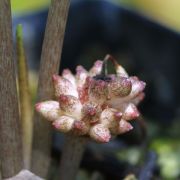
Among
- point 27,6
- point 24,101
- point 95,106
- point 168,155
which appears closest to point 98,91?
point 95,106

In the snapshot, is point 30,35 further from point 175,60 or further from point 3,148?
point 3,148

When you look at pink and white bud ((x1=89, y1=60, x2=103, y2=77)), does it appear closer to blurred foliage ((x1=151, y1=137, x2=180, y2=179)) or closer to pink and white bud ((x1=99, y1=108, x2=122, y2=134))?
pink and white bud ((x1=99, y1=108, x2=122, y2=134))

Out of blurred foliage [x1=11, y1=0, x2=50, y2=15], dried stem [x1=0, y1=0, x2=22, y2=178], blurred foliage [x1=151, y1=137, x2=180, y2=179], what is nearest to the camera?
dried stem [x1=0, y1=0, x2=22, y2=178]

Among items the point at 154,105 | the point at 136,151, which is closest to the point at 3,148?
the point at 136,151

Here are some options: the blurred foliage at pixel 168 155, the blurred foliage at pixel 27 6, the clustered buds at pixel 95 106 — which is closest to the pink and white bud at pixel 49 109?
the clustered buds at pixel 95 106

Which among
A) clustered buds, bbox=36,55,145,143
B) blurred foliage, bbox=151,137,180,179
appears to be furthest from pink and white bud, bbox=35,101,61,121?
blurred foliage, bbox=151,137,180,179

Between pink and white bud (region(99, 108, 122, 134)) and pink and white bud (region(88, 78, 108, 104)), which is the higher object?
pink and white bud (region(88, 78, 108, 104))

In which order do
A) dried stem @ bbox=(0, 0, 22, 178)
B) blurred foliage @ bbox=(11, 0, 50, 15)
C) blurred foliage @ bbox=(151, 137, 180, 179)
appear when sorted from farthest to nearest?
blurred foliage @ bbox=(11, 0, 50, 15) < blurred foliage @ bbox=(151, 137, 180, 179) < dried stem @ bbox=(0, 0, 22, 178)
